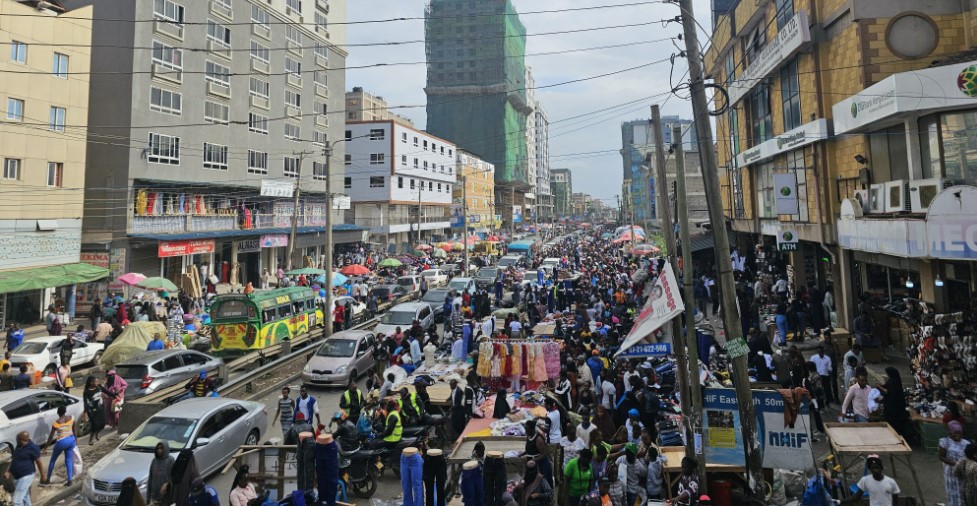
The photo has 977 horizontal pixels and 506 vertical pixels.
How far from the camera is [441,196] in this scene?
251 ft

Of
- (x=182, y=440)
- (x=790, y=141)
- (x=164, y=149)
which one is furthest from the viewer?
(x=164, y=149)

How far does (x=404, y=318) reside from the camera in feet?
68.2

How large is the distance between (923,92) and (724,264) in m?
8.99

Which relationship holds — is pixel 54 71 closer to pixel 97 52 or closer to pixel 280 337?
pixel 97 52

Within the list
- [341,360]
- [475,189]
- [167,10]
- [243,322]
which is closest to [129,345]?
[243,322]

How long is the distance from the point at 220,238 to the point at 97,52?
1224 centimetres

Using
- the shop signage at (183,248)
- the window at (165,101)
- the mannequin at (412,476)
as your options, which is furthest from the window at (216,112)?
the mannequin at (412,476)

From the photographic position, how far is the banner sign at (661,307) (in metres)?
8.28

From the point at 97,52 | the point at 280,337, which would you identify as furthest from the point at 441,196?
the point at 280,337

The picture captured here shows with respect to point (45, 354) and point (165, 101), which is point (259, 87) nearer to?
point (165, 101)

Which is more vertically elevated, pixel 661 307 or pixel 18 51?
pixel 18 51

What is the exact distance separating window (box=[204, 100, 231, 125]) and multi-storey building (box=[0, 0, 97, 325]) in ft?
28.8

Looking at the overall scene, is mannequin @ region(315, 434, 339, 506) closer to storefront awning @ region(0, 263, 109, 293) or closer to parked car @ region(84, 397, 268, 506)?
parked car @ region(84, 397, 268, 506)

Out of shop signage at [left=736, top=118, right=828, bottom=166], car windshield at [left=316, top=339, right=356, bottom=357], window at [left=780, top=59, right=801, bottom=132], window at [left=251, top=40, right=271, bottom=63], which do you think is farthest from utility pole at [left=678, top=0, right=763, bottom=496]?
window at [left=251, top=40, right=271, bottom=63]
